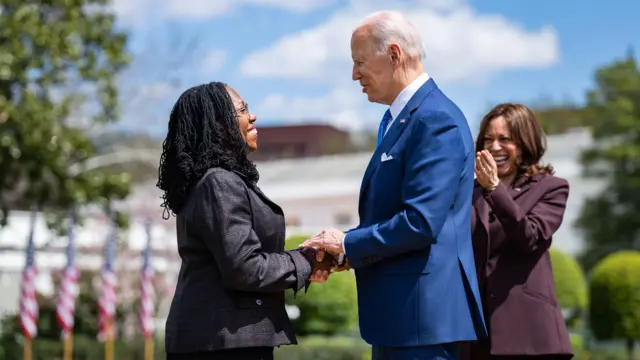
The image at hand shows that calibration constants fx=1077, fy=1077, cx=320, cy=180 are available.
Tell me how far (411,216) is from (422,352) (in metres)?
0.49

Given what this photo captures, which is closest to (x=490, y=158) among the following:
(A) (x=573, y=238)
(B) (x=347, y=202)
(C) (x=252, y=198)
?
(C) (x=252, y=198)

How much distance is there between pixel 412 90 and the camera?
403 centimetres

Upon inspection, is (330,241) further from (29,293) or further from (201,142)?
(29,293)

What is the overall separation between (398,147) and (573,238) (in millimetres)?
35565

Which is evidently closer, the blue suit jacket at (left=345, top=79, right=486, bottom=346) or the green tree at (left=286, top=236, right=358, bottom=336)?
the blue suit jacket at (left=345, top=79, right=486, bottom=346)

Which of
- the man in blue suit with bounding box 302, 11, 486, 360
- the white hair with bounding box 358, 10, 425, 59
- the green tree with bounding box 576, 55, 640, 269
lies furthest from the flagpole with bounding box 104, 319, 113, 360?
the green tree with bounding box 576, 55, 640, 269

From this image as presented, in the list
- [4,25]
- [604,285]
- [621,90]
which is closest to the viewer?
[4,25]

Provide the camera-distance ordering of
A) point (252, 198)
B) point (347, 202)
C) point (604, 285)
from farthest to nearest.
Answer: point (347, 202) < point (604, 285) < point (252, 198)

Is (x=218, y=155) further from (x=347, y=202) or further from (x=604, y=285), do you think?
(x=347, y=202)

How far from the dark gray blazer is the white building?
49.1ft

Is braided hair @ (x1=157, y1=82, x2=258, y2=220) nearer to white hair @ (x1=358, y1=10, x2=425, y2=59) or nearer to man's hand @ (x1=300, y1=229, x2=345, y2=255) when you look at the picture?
man's hand @ (x1=300, y1=229, x2=345, y2=255)

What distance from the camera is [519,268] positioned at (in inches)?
196

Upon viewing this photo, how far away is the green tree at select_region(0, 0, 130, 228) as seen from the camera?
52.9 feet

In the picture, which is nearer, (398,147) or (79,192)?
(398,147)
